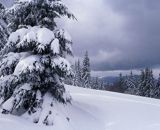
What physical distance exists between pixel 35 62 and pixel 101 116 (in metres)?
5.19

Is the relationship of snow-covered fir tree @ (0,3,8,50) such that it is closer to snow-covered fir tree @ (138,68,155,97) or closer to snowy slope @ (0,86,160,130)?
snowy slope @ (0,86,160,130)

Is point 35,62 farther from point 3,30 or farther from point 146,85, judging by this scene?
point 146,85

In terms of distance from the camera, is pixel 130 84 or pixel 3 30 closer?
pixel 3 30

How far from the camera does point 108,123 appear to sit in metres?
16.1

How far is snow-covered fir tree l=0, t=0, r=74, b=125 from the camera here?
13695mm

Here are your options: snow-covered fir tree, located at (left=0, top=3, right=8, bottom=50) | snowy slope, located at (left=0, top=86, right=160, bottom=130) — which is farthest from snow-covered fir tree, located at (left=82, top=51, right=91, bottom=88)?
snow-covered fir tree, located at (left=0, top=3, right=8, bottom=50)

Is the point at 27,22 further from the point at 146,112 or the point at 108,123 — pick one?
the point at 146,112

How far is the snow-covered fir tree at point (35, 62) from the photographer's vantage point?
1370 cm

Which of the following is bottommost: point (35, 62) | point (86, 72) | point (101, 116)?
point (101, 116)

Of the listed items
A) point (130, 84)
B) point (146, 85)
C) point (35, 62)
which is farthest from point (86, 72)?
point (35, 62)

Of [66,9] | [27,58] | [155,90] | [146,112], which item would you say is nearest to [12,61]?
[27,58]

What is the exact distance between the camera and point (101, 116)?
55.2ft

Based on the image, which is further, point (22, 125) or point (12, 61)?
point (12, 61)

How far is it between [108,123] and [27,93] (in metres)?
4.64
